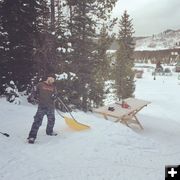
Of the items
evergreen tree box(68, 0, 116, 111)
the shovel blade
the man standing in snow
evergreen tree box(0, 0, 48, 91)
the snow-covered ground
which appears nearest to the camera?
the snow-covered ground

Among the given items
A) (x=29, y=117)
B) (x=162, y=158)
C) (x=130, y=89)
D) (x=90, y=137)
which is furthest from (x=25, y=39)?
(x=130, y=89)

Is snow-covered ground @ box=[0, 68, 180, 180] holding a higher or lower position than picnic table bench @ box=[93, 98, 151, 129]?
higher

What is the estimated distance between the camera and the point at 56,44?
17.3m

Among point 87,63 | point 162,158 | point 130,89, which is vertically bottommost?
point 130,89

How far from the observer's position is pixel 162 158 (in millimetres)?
9891

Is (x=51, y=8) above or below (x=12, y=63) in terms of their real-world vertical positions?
above

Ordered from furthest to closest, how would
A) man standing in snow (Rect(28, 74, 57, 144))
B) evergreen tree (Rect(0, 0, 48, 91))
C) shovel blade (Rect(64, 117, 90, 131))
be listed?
evergreen tree (Rect(0, 0, 48, 91)) < shovel blade (Rect(64, 117, 90, 131)) < man standing in snow (Rect(28, 74, 57, 144))

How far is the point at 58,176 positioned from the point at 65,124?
4555 millimetres

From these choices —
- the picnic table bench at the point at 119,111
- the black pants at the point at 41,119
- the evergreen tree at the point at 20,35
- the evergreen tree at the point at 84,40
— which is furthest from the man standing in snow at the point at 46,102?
the evergreen tree at the point at 84,40

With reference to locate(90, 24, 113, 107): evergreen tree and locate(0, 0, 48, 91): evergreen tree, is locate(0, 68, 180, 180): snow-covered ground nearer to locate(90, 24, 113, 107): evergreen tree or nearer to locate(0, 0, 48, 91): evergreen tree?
locate(0, 0, 48, 91): evergreen tree

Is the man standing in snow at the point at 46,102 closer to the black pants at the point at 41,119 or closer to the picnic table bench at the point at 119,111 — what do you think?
the black pants at the point at 41,119

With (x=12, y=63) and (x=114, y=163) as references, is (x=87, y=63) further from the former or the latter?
(x=114, y=163)

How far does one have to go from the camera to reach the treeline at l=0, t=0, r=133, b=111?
1559 cm

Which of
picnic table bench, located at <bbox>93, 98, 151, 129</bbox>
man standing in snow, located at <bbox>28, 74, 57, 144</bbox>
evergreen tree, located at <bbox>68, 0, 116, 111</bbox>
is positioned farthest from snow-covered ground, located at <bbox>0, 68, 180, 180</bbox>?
evergreen tree, located at <bbox>68, 0, 116, 111</bbox>
